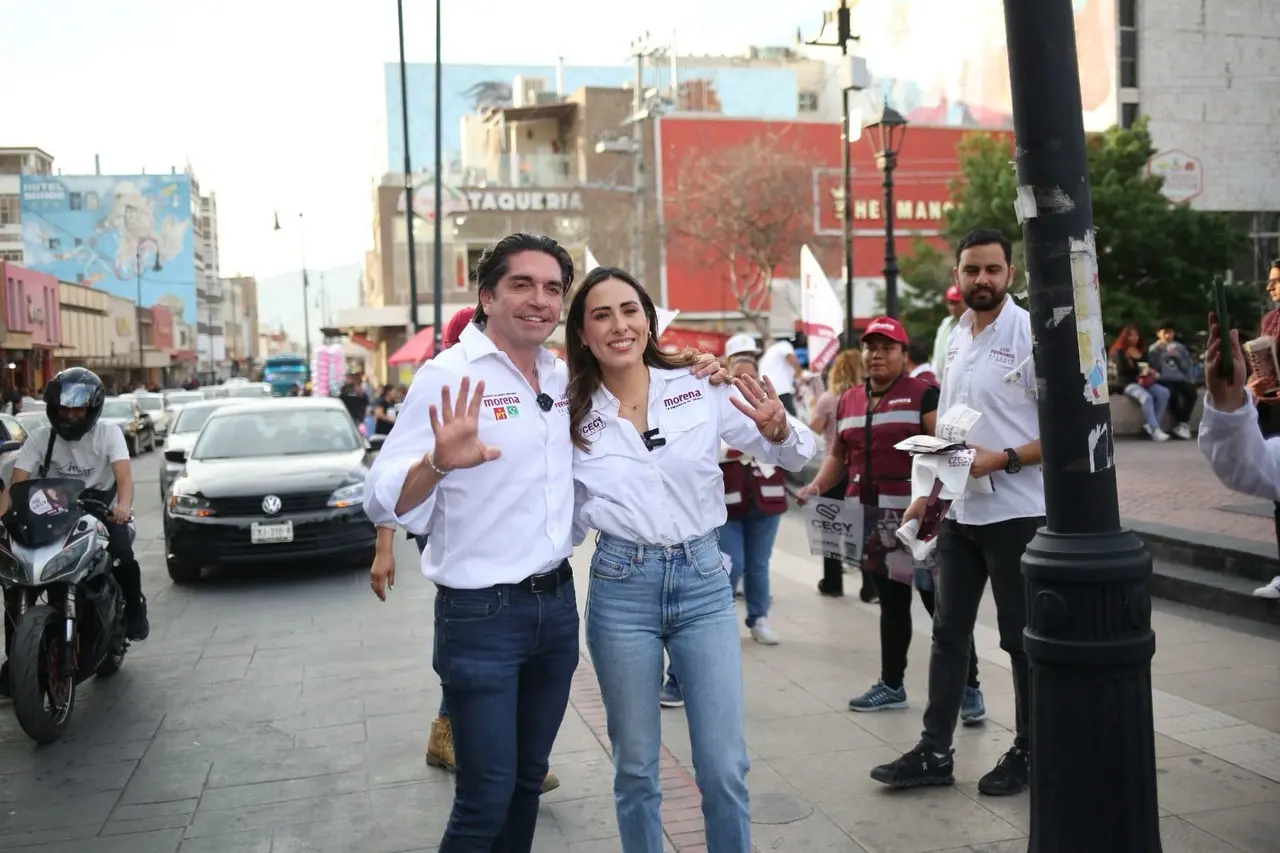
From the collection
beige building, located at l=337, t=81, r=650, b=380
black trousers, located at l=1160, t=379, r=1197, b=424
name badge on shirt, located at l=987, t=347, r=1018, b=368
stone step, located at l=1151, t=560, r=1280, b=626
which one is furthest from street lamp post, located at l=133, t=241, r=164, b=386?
name badge on shirt, located at l=987, t=347, r=1018, b=368

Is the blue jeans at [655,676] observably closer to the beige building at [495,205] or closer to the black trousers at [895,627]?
the black trousers at [895,627]

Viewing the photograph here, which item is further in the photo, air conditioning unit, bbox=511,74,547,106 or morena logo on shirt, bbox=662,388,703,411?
air conditioning unit, bbox=511,74,547,106

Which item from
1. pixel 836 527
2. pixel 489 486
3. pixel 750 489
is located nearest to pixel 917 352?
pixel 750 489

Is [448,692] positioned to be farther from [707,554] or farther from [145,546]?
[145,546]

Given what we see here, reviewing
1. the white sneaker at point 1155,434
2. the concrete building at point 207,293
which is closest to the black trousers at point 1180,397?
the white sneaker at point 1155,434

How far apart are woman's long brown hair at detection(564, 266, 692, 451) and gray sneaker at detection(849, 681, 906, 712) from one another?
281 cm

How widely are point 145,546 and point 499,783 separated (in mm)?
10941

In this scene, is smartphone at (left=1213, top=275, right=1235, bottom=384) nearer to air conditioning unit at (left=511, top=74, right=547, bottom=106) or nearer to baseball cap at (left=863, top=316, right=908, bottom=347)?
baseball cap at (left=863, top=316, right=908, bottom=347)

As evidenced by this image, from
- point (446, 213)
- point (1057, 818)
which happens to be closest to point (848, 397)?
point (1057, 818)

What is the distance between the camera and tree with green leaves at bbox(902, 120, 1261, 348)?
2803 centimetres

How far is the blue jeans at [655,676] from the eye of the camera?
3.26m

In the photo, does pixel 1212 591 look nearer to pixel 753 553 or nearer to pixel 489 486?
pixel 753 553

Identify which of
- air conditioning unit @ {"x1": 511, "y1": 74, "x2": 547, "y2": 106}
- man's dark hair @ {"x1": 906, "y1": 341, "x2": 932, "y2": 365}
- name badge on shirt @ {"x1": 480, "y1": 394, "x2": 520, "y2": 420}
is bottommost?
name badge on shirt @ {"x1": 480, "y1": 394, "x2": 520, "y2": 420}

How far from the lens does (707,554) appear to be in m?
3.35
